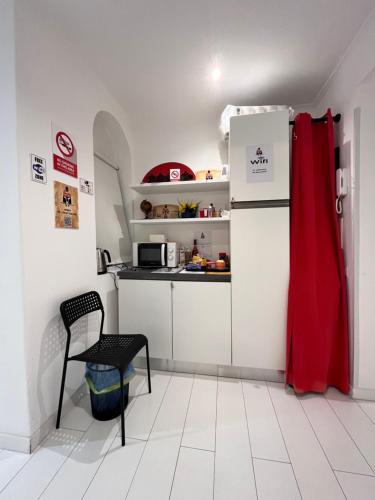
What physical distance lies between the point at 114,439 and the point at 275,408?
1.11 m

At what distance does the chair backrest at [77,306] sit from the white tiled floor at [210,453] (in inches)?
27.4

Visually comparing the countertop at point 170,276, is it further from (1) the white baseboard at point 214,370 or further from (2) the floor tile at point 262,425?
(2) the floor tile at point 262,425

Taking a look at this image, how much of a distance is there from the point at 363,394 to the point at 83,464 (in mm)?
1937

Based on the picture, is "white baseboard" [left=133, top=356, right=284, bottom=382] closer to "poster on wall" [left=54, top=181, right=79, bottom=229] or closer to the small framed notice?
"poster on wall" [left=54, top=181, right=79, bottom=229]

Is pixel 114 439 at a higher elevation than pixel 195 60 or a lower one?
lower

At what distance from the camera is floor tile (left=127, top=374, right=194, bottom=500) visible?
1089 mm

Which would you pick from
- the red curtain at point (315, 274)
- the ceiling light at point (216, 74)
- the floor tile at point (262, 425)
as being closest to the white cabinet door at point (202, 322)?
the floor tile at point (262, 425)

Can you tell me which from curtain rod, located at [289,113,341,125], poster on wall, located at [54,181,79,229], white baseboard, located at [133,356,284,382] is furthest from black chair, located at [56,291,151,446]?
curtain rod, located at [289,113,341,125]

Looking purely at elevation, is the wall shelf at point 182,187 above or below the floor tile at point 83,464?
above

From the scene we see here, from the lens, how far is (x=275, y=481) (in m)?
1.12

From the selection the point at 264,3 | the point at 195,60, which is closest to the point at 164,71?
the point at 195,60

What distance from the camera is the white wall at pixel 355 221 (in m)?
1.57

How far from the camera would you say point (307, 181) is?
68.0 inches

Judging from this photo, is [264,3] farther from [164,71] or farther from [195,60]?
[164,71]
